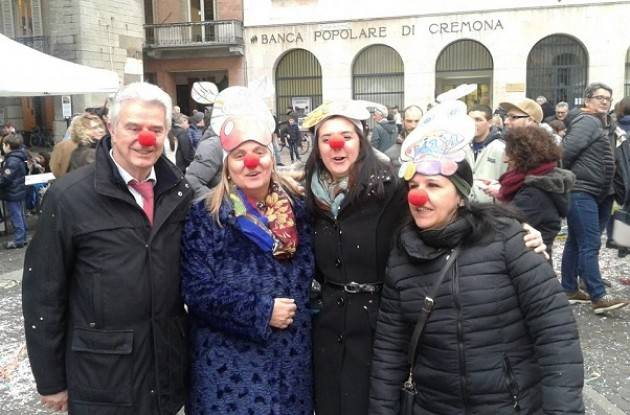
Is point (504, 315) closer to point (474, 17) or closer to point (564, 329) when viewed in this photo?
point (564, 329)

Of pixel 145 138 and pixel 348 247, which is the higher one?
pixel 145 138

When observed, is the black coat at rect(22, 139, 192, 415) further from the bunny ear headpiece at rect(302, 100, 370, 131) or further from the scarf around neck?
the bunny ear headpiece at rect(302, 100, 370, 131)

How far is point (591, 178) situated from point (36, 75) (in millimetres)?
8171

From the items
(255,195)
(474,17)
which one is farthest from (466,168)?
(474,17)

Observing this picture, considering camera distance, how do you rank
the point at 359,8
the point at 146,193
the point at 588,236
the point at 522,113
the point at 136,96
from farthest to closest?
1. the point at 359,8
2. the point at 588,236
3. the point at 522,113
4. the point at 146,193
5. the point at 136,96

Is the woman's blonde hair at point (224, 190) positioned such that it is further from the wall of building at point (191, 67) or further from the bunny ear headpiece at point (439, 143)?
the wall of building at point (191, 67)

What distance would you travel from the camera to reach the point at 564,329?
6.70 feet

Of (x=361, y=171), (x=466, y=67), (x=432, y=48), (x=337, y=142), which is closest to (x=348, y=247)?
(x=361, y=171)

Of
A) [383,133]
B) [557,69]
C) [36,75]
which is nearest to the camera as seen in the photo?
[36,75]

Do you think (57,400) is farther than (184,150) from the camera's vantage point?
No

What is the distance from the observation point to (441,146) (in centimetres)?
220

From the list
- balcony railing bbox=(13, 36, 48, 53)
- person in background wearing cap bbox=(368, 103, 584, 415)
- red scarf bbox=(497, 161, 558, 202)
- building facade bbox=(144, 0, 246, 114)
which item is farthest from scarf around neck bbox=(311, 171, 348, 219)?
building facade bbox=(144, 0, 246, 114)

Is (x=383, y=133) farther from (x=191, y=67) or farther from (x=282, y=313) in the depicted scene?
(x=191, y=67)

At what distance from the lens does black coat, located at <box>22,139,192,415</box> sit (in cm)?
225
